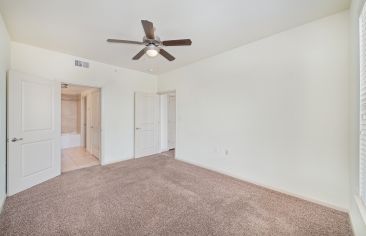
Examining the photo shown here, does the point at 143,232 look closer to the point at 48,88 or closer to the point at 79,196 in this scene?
the point at 79,196

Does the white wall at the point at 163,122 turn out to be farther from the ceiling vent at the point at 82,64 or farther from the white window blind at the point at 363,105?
the white window blind at the point at 363,105

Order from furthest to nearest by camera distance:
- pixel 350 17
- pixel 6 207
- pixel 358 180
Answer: pixel 6 207
pixel 350 17
pixel 358 180

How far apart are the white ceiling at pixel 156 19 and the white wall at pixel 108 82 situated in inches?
12.2

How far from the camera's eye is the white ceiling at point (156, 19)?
2004mm

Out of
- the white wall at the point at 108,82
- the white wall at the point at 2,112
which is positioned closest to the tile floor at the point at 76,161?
the white wall at the point at 108,82

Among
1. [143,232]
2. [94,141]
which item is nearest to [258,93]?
[143,232]

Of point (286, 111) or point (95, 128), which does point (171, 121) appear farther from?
point (286, 111)

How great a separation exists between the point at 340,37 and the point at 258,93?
4.11 feet

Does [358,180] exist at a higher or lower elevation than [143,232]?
higher

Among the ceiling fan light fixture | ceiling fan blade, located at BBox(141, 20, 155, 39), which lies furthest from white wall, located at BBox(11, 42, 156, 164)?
ceiling fan blade, located at BBox(141, 20, 155, 39)

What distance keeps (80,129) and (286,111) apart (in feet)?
23.7

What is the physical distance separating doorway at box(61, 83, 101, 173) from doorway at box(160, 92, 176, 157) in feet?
6.52

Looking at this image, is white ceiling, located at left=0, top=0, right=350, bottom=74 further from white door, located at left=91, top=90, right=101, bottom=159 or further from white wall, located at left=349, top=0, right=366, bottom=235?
white door, located at left=91, top=90, right=101, bottom=159

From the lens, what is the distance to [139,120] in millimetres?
4859
